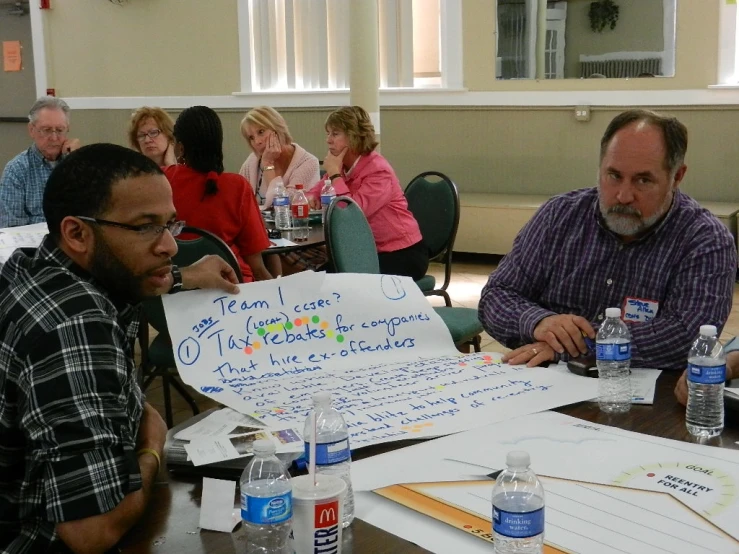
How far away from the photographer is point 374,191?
459cm

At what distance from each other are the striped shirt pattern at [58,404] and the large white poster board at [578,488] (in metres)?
0.37

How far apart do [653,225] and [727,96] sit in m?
4.77

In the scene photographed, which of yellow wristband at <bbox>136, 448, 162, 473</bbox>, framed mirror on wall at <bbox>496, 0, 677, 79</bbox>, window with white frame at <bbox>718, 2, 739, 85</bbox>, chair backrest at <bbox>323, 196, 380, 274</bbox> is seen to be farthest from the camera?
framed mirror on wall at <bbox>496, 0, 677, 79</bbox>

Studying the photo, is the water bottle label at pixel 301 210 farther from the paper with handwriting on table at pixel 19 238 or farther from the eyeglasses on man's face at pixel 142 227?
the eyeglasses on man's face at pixel 142 227

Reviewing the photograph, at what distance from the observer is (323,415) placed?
1.30 metres

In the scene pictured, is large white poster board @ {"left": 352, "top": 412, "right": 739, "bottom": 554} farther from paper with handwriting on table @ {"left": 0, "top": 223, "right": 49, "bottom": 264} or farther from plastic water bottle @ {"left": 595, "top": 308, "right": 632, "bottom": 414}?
paper with handwriting on table @ {"left": 0, "top": 223, "right": 49, "bottom": 264}

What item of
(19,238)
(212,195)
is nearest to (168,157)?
(19,238)

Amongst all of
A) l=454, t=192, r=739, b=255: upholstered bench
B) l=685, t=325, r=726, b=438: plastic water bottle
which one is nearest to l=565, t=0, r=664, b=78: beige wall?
l=454, t=192, r=739, b=255: upholstered bench

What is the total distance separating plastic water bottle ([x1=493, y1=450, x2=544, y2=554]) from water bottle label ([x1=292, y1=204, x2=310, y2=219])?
132 inches

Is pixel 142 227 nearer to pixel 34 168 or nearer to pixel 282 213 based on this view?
pixel 282 213

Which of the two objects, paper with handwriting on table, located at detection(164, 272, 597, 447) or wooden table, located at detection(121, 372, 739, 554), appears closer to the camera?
wooden table, located at detection(121, 372, 739, 554)

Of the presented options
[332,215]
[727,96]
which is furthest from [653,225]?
[727,96]

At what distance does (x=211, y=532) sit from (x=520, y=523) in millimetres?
437

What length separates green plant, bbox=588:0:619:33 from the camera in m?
6.88
